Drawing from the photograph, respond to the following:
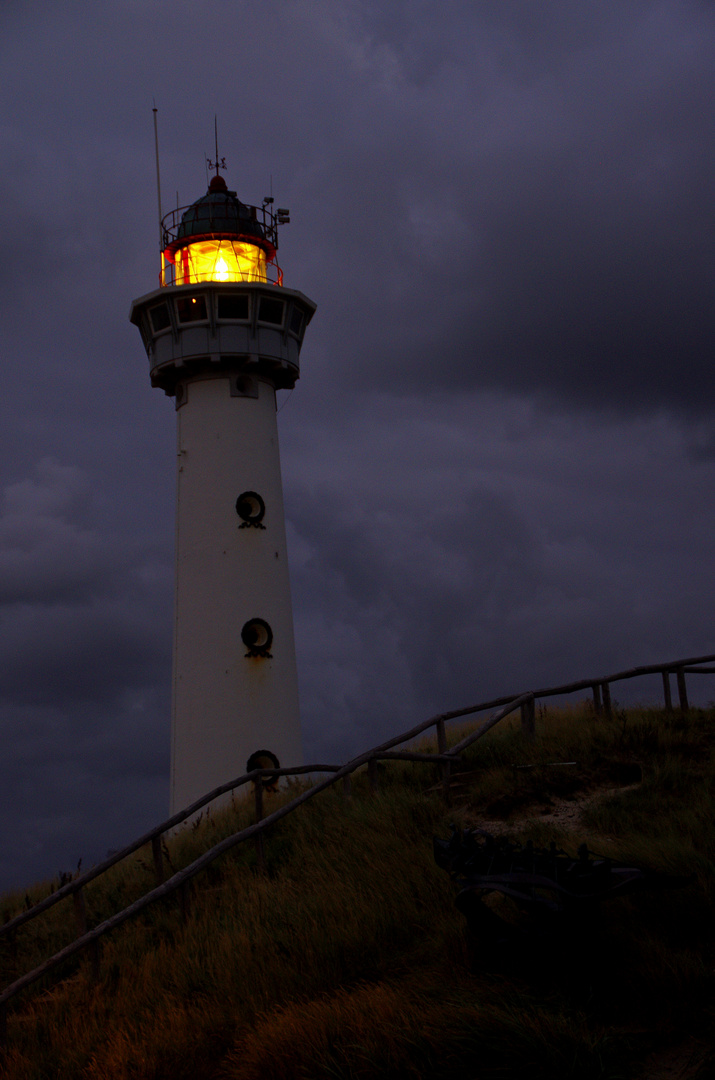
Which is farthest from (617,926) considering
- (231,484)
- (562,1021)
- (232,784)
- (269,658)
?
(231,484)

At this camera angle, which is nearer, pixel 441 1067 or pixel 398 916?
pixel 441 1067

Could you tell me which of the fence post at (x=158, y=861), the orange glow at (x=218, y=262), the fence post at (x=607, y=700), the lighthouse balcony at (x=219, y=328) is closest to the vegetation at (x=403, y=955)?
the fence post at (x=158, y=861)

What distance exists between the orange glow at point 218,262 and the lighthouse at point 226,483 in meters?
0.03

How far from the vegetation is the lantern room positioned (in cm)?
1419

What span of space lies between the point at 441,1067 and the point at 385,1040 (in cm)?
53

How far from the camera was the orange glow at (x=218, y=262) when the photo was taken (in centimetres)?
2628

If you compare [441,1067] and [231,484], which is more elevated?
[231,484]

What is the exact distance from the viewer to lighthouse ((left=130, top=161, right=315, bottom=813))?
23.3 m

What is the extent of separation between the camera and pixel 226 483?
80.7 feet

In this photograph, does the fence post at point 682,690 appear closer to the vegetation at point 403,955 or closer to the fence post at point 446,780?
the vegetation at point 403,955

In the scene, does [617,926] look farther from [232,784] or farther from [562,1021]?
[232,784]

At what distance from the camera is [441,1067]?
7781 millimetres

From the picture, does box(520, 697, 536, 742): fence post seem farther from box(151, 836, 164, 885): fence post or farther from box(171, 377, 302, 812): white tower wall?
box(171, 377, 302, 812): white tower wall

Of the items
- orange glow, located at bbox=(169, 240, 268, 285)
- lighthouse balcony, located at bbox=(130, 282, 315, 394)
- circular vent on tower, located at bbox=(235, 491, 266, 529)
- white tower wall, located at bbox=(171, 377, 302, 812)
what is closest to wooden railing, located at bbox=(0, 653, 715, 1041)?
white tower wall, located at bbox=(171, 377, 302, 812)
